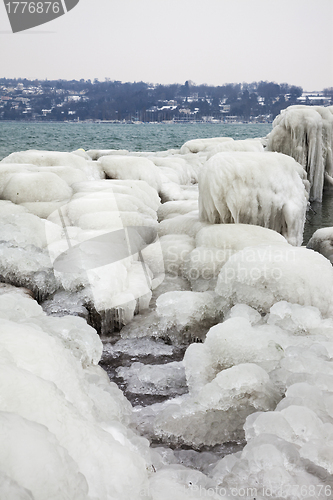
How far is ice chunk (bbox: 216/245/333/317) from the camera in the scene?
11.4 feet

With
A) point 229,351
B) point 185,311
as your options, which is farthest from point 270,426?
point 185,311

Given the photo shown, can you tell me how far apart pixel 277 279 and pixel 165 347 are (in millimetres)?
1204

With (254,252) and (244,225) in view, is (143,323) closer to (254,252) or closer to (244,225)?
(254,252)

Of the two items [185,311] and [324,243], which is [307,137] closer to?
[324,243]

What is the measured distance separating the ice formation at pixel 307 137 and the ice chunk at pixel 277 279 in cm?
851

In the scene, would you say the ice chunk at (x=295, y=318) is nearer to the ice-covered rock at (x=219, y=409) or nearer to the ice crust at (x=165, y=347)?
the ice crust at (x=165, y=347)

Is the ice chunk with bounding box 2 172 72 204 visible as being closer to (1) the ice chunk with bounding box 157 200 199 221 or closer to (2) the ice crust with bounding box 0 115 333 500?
(2) the ice crust with bounding box 0 115 333 500

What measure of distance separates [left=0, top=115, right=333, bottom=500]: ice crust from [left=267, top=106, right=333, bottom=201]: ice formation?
20.8 feet

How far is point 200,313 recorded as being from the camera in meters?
3.73

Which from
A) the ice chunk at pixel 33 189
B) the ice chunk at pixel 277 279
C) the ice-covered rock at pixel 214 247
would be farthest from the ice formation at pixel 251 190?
the ice chunk at pixel 33 189

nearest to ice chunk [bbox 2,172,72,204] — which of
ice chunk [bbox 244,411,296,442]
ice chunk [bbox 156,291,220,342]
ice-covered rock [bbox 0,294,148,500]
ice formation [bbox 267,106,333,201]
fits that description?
ice chunk [bbox 156,291,220,342]

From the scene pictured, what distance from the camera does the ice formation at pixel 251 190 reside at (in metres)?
4.93

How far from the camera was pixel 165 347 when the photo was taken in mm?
3559

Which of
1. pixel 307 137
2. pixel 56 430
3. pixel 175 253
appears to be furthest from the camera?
pixel 307 137
